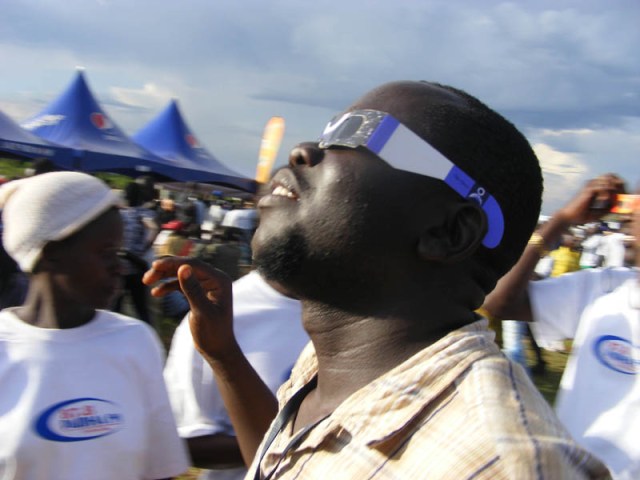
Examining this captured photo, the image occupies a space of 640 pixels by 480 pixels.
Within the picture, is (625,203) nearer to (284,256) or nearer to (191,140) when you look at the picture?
(284,256)

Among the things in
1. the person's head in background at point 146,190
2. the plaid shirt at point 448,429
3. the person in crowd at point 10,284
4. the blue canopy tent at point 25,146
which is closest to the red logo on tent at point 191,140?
the blue canopy tent at point 25,146

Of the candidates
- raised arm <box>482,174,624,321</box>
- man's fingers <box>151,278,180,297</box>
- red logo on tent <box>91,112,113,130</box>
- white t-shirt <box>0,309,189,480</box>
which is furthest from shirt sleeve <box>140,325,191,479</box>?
red logo on tent <box>91,112,113,130</box>

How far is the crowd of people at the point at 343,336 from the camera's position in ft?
3.44

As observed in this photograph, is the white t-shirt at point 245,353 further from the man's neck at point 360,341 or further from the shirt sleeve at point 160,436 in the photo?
the man's neck at point 360,341

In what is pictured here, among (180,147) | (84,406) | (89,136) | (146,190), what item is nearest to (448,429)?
(84,406)

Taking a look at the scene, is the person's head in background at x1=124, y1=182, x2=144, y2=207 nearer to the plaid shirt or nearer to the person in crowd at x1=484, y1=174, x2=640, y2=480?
the person in crowd at x1=484, y1=174, x2=640, y2=480

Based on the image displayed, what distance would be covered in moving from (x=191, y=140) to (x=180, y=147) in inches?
28.4

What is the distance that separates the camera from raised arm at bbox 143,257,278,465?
1795 millimetres

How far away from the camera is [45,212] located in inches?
78.7

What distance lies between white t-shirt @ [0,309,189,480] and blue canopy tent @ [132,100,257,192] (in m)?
16.2

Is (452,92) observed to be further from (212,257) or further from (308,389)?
(212,257)

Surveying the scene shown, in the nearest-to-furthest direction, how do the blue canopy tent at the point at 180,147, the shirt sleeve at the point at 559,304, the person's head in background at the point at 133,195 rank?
the shirt sleeve at the point at 559,304, the person's head in background at the point at 133,195, the blue canopy tent at the point at 180,147

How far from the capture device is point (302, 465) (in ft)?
3.82

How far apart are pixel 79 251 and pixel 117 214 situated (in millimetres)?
204
